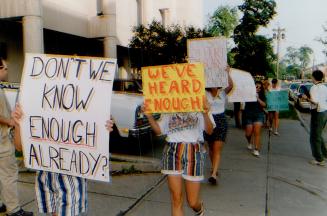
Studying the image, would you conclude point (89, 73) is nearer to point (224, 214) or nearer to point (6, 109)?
point (6, 109)

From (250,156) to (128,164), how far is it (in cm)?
286

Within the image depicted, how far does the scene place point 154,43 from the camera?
18.1 meters

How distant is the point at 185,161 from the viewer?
357 centimetres

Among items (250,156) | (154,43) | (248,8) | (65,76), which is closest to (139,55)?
(154,43)

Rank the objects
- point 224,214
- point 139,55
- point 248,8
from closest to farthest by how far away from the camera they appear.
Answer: point 224,214 → point 139,55 → point 248,8

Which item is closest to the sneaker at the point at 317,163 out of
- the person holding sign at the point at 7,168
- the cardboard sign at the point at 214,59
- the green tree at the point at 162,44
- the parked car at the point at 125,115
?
the parked car at the point at 125,115

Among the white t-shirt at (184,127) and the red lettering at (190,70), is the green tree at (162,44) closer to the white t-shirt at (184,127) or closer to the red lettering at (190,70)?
the white t-shirt at (184,127)

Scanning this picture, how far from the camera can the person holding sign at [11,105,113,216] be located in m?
2.90

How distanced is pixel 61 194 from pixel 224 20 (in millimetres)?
52368

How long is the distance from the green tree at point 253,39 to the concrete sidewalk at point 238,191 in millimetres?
19216

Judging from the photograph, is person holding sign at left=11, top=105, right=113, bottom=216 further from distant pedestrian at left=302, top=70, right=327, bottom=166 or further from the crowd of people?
distant pedestrian at left=302, top=70, right=327, bottom=166

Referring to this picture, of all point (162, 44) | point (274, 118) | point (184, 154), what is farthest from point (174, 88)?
point (162, 44)

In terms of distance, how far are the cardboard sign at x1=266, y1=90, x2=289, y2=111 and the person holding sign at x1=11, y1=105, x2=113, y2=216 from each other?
9.13 m

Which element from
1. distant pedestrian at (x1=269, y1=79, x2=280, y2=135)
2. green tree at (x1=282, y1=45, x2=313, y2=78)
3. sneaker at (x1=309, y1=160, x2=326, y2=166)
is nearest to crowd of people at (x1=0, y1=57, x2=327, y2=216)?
sneaker at (x1=309, y1=160, x2=326, y2=166)
